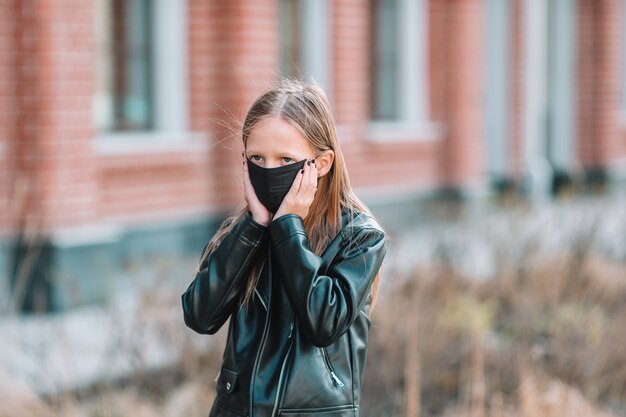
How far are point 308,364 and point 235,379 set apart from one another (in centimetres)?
19

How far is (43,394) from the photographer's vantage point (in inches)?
228

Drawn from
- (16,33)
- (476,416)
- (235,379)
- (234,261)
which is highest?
(16,33)

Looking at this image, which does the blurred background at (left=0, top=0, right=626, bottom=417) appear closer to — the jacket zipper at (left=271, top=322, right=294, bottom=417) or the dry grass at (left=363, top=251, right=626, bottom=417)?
the dry grass at (left=363, top=251, right=626, bottom=417)

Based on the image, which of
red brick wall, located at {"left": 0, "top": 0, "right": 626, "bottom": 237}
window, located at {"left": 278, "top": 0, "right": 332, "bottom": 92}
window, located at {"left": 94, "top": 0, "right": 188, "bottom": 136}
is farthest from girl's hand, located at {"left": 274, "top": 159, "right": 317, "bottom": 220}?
window, located at {"left": 278, "top": 0, "right": 332, "bottom": 92}

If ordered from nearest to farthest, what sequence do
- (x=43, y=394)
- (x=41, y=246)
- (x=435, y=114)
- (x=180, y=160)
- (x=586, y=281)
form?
(x=43, y=394)
(x=586, y=281)
(x=41, y=246)
(x=180, y=160)
(x=435, y=114)

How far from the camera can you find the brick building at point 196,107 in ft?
31.0

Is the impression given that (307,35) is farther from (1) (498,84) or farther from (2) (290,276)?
(2) (290,276)

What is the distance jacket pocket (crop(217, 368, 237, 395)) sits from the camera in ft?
9.57

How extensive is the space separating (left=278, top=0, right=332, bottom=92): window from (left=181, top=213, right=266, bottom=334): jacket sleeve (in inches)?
412

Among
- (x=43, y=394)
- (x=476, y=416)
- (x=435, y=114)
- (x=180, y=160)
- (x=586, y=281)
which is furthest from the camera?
(x=435, y=114)

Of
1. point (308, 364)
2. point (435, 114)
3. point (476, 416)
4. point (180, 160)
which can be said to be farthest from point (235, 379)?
point (435, 114)

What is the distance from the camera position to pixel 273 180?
114 inches

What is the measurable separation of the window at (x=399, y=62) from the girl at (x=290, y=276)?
1211 centimetres

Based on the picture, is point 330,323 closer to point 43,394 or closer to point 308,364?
point 308,364
